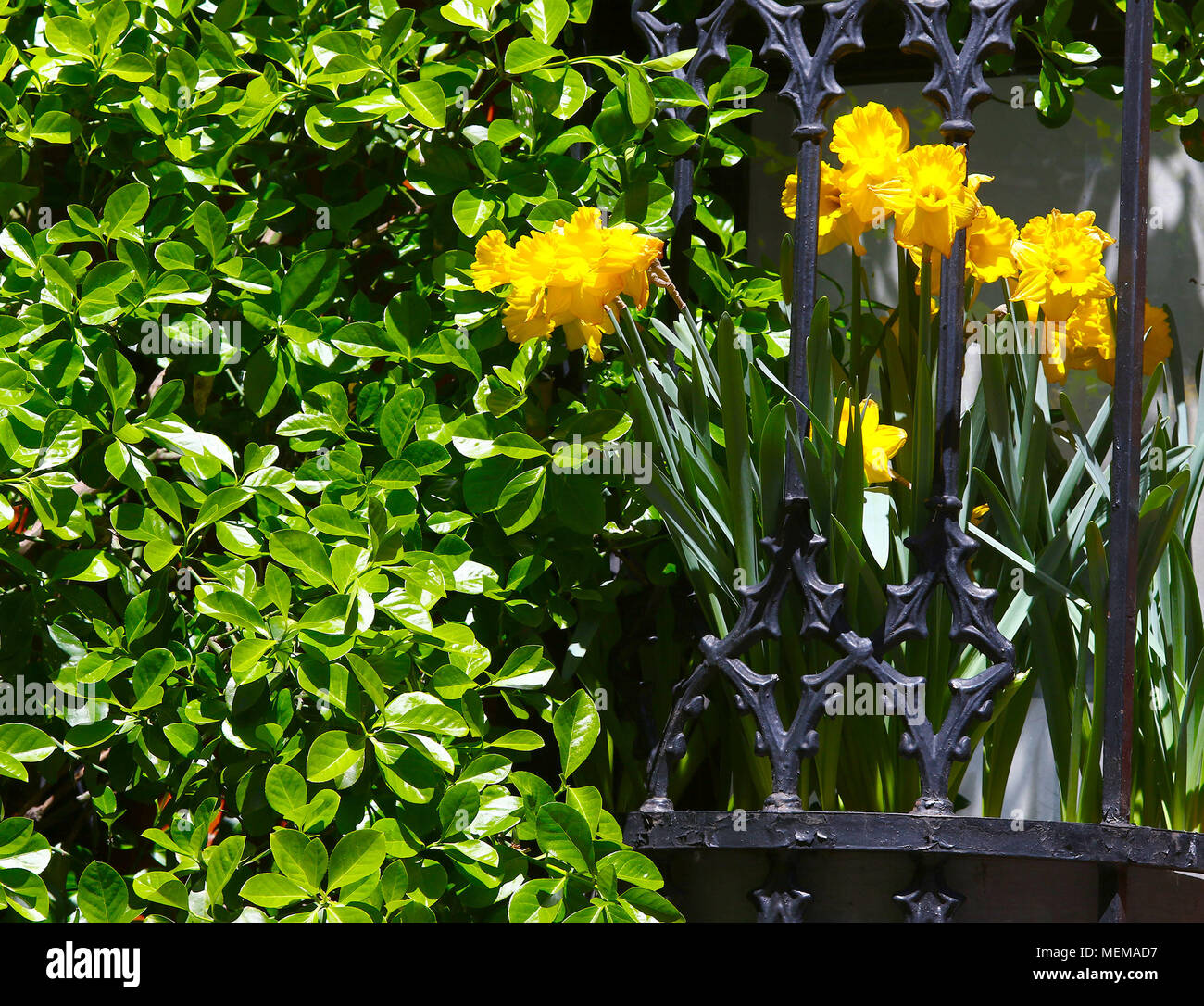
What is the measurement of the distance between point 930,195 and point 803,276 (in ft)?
0.57

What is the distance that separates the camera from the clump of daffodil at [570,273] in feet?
4.60

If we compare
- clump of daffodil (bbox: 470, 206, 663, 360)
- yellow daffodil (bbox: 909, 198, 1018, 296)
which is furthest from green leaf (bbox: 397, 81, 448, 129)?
yellow daffodil (bbox: 909, 198, 1018, 296)

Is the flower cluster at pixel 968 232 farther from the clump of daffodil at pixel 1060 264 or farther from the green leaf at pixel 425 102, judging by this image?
the green leaf at pixel 425 102

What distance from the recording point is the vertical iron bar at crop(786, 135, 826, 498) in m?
1.45

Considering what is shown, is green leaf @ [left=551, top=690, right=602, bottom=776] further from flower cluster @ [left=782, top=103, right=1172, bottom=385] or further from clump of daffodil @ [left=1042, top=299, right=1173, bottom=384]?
clump of daffodil @ [left=1042, top=299, right=1173, bottom=384]

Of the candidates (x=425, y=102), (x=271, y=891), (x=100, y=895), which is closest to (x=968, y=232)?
(x=425, y=102)

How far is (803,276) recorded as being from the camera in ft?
4.85

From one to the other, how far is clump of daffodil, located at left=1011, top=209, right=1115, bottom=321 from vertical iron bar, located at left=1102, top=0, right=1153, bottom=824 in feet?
0.44

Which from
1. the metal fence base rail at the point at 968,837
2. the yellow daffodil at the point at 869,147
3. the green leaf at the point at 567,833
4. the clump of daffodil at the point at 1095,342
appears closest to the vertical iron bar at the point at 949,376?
the yellow daffodil at the point at 869,147

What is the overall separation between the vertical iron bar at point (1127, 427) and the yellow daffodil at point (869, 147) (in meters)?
0.27

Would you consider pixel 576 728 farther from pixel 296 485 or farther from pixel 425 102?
pixel 425 102
